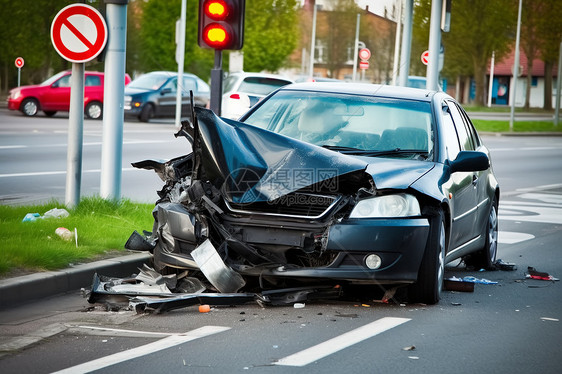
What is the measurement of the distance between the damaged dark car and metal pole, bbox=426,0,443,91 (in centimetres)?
1200

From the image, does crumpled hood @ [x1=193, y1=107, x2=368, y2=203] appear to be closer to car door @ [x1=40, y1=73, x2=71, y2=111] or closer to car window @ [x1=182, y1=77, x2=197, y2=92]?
car door @ [x1=40, y1=73, x2=71, y2=111]

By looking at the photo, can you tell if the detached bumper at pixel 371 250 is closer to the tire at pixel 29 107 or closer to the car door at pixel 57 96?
the car door at pixel 57 96

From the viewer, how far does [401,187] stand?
690 centimetres

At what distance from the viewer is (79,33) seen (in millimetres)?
10258

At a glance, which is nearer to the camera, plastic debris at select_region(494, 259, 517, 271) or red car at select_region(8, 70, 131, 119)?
plastic debris at select_region(494, 259, 517, 271)

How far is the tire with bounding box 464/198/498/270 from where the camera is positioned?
9352mm

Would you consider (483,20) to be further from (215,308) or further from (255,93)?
(215,308)

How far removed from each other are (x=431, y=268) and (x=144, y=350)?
7.71 feet

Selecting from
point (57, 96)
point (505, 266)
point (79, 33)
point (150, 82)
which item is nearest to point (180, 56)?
point (150, 82)

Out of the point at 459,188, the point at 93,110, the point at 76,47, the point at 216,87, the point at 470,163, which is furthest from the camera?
the point at 93,110

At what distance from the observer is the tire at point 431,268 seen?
7070 mm

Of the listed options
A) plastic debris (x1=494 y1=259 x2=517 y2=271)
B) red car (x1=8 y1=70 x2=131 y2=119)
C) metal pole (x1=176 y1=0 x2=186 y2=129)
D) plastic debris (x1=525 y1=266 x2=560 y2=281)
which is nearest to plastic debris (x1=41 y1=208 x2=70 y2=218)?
plastic debris (x1=494 y1=259 x2=517 y2=271)

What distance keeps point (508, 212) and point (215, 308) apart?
27.8 ft

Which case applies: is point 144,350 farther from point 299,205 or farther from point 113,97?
point 113,97
